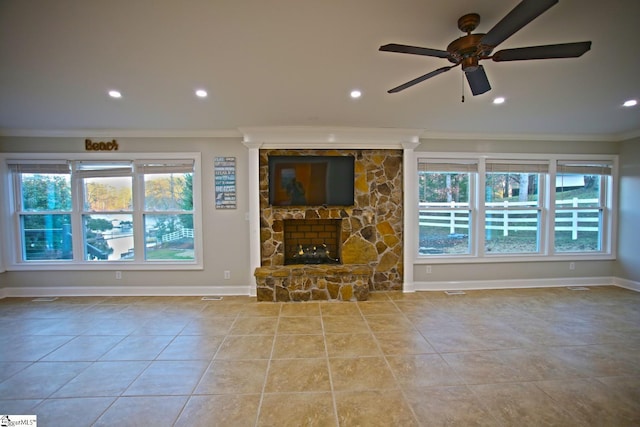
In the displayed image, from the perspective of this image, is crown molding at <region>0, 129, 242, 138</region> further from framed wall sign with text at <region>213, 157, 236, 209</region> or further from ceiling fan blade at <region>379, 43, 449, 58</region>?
ceiling fan blade at <region>379, 43, 449, 58</region>

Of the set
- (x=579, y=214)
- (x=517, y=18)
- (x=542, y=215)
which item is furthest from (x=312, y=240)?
(x=579, y=214)

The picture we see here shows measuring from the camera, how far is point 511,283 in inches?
187

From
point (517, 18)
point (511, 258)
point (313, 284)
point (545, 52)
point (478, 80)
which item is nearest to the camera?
point (517, 18)

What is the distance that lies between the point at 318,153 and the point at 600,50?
322 cm

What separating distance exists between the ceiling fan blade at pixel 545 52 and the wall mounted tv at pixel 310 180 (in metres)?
2.72

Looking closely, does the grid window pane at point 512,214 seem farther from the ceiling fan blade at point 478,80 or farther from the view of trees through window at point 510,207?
the ceiling fan blade at point 478,80

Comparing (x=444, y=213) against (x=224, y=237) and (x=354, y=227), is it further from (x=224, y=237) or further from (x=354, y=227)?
(x=224, y=237)

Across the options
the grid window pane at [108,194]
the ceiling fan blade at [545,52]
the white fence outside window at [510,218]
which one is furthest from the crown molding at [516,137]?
the grid window pane at [108,194]

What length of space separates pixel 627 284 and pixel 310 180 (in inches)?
225

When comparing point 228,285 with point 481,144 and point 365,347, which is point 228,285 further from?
point 481,144

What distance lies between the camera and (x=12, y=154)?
431 centimetres

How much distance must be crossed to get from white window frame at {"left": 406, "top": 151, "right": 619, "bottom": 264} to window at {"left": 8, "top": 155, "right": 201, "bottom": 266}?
A: 3.94 meters
